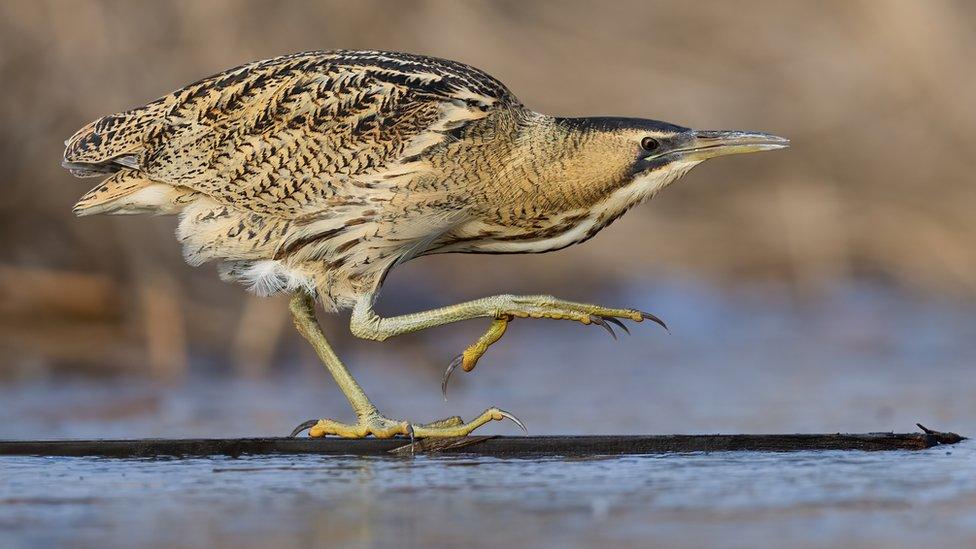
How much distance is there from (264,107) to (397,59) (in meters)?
0.55

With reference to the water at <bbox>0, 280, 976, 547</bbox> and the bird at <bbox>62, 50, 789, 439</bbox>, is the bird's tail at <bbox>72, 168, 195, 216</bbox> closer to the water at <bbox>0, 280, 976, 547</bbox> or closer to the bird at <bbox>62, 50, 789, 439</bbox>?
the bird at <bbox>62, 50, 789, 439</bbox>

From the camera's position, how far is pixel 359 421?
20.3 feet

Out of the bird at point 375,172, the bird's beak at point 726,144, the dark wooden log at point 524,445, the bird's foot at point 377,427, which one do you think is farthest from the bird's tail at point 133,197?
the bird's beak at point 726,144

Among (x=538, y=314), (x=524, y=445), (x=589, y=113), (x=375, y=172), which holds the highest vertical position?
(x=589, y=113)

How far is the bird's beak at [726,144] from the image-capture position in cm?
597

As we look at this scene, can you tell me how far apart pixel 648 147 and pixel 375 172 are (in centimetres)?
102

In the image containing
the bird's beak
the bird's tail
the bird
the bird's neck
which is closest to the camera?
the bird's beak

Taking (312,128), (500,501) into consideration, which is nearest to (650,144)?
(312,128)

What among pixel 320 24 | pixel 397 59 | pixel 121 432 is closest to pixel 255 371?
pixel 121 432

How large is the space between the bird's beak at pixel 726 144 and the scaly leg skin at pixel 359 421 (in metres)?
1.25

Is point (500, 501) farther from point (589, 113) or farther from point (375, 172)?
point (589, 113)

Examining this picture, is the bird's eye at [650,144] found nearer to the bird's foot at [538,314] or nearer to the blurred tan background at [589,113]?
the bird's foot at [538,314]

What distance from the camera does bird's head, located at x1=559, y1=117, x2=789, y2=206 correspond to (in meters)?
6.05

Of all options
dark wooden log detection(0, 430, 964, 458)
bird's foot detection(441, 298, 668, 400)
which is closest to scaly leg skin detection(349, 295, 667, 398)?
bird's foot detection(441, 298, 668, 400)
